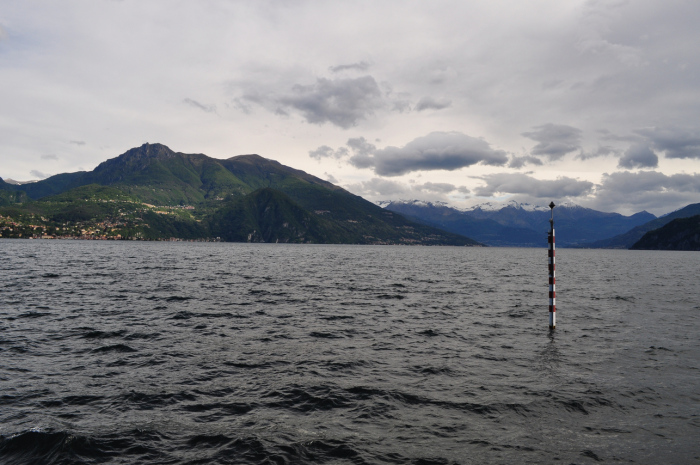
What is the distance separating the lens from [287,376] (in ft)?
58.6

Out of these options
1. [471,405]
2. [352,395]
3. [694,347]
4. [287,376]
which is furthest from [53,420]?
[694,347]

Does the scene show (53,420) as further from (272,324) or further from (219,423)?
(272,324)

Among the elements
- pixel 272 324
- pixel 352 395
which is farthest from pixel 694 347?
pixel 272 324

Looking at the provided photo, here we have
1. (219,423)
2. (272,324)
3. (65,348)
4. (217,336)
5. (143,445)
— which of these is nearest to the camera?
(143,445)

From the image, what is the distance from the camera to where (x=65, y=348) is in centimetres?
2161

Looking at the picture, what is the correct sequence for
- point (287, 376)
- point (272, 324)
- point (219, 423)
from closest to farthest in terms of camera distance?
point (219, 423) < point (287, 376) < point (272, 324)

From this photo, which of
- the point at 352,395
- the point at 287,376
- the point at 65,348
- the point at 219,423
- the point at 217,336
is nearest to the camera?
the point at 219,423

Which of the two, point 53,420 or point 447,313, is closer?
point 53,420

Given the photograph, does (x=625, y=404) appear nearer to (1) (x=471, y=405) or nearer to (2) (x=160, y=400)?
(1) (x=471, y=405)

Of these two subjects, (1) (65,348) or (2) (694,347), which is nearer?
(1) (65,348)

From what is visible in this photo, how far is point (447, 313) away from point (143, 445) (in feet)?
92.5

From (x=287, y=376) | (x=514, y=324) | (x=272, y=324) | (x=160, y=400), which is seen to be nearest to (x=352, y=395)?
(x=287, y=376)

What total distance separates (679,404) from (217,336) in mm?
23979

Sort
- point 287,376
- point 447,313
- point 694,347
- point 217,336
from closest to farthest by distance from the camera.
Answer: point 287,376
point 694,347
point 217,336
point 447,313
